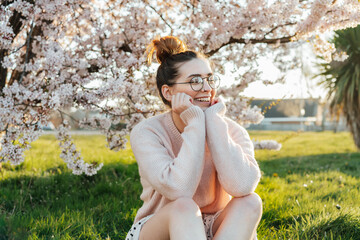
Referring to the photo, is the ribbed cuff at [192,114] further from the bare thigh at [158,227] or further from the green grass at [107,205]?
the green grass at [107,205]

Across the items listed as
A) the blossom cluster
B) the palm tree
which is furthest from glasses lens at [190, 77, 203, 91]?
the palm tree

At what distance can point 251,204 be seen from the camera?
188 centimetres

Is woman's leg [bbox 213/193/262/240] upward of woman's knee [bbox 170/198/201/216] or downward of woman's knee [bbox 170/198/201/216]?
downward

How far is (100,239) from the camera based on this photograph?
96.7 inches

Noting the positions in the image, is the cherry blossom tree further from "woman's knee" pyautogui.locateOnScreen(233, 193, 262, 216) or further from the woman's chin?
"woman's knee" pyautogui.locateOnScreen(233, 193, 262, 216)

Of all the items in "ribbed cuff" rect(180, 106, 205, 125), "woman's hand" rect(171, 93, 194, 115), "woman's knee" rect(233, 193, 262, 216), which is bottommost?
"woman's knee" rect(233, 193, 262, 216)

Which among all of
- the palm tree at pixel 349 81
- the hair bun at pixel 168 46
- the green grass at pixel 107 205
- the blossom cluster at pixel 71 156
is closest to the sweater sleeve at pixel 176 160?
the hair bun at pixel 168 46

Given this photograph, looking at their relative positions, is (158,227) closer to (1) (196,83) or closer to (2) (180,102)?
(2) (180,102)

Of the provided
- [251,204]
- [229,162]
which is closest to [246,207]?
[251,204]

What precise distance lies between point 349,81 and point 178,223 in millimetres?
9635

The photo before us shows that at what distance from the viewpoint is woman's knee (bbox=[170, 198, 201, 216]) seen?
1.74m

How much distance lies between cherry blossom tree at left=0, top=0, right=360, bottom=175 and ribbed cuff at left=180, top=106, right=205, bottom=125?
3.23ft

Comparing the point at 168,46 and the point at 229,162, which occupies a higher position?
the point at 168,46

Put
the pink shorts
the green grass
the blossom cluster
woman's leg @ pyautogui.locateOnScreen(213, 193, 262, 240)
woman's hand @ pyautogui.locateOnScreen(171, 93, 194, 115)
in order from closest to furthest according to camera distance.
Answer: woman's leg @ pyautogui.locateOnScreen(213, 193, 262, 240) → the pink shorts → woman's hand @ pyautogui.locateOnScreen(171, 93, 194, 115) → the green grass → the blossom cluster
